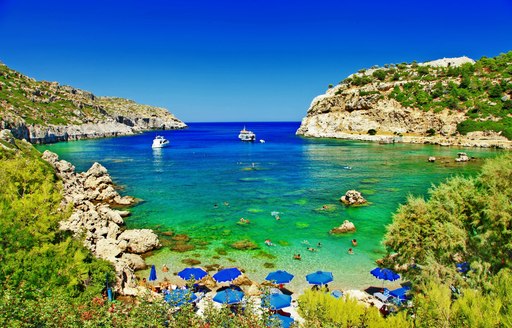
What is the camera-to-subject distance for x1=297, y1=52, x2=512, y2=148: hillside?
9688 centimetres

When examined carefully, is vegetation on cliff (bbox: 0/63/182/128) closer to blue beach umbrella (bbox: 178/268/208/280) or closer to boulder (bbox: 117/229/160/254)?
boulder (bbox: 117/229/160/254)

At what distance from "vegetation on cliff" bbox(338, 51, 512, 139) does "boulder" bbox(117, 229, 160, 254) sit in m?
96.0

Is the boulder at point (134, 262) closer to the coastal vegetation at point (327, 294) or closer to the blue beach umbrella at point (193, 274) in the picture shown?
the blue beach umbrella at point (193, 274)

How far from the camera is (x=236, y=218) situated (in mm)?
34594

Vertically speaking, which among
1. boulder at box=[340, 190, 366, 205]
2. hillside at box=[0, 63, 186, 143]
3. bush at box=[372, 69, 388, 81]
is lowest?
boulder at box=[340, 190, 366, 205]

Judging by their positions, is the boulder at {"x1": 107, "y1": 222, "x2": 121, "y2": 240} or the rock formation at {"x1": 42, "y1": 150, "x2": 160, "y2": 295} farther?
the boulder at {"x1": 107, "y1": 222, "x2": 121, "y2": 240}

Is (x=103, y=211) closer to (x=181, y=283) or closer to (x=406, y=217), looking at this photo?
(x=181, y=283)

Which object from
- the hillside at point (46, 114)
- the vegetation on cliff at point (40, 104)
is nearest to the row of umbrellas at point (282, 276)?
the hillside at point (46, 114)

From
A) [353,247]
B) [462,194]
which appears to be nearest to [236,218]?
[353,247]

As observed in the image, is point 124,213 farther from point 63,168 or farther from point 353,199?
point 353,199

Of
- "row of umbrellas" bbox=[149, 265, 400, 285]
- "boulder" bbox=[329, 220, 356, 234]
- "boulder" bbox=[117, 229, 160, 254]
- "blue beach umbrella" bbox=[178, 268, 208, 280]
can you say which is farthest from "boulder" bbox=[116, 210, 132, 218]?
"boulder" bbox=[329, 220, 356, 234]

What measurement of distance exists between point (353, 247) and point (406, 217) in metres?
9.62

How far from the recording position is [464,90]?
355 ft

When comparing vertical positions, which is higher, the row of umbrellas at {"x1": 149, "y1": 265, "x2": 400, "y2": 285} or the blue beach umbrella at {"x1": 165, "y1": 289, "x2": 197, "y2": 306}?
the blue beach umbrella at {"x1": 165, "y1": 289, "x2": 197, "y2": 306}
